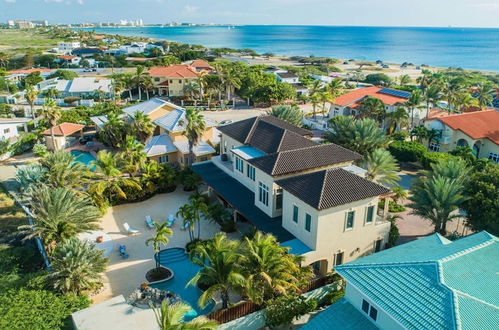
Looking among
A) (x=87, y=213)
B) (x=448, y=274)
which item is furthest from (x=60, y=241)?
(x=448, y=274)

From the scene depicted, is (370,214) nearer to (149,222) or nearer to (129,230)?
(149,222)

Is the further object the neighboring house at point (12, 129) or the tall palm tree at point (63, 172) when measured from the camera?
the neighboring house at point (12, 129)

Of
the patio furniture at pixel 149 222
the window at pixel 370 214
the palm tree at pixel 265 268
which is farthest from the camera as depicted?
the patio furniture at pixel 149 222

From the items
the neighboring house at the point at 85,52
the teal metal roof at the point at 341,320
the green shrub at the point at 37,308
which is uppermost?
the neighboring house at the point at 85,52

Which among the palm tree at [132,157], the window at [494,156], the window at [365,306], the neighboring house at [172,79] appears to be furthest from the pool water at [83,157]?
the window at [494,156]

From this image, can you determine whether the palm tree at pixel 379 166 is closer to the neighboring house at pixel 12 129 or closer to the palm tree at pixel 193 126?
the palm tree at pixel 193 126

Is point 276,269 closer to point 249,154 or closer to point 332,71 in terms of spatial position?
point 249,154

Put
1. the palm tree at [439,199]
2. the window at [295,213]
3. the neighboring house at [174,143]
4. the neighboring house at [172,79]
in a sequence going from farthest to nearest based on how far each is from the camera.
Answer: the neighboring house at [172,79] < the neighboring house at [174,143] < the palm tree at [439,199] < the window at [295,213]
